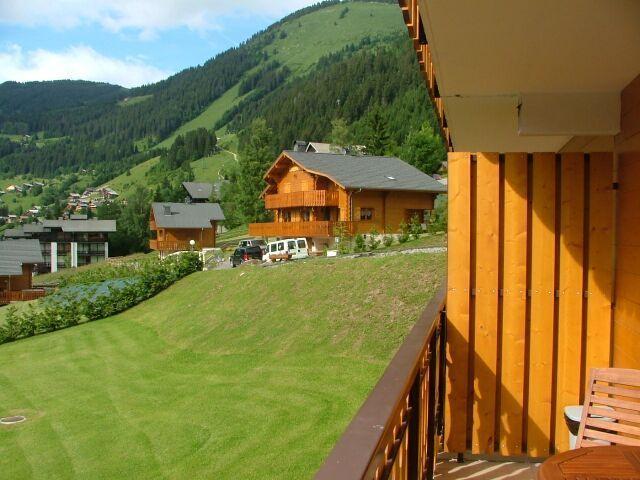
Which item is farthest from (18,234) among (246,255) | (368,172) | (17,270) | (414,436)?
(414,436)

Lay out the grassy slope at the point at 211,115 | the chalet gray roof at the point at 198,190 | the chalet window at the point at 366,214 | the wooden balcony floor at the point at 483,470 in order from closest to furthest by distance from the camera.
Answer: the wooden balcony floor at the point at 483,470
the chalet window at the point at 366,214
the chalet gray roof at the point at 198,190
the grassy slope at the point at 211,115

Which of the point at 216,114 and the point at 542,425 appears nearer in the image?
the point at 542,425

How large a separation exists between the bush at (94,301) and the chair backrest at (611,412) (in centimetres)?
2382

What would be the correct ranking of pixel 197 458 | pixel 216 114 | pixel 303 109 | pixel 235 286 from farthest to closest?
pixel 216 114 < pixel 303 109 < pixel 235 286 < pixel 197 458

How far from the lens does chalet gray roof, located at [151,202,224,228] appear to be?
59656mm

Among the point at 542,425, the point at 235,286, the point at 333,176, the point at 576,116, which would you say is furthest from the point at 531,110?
the point at 333,176

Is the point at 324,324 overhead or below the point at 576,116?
below

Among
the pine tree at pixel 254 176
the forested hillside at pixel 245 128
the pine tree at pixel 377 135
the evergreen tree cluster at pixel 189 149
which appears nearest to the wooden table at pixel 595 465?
the forested hillside at pixel 245 128

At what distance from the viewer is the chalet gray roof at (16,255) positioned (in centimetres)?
4350

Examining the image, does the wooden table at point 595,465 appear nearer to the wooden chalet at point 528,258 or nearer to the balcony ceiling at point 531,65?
the wooden chalet at point 528,258

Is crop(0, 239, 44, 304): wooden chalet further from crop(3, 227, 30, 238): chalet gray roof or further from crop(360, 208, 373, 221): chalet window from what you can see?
crop(3, 227, 30, 238): chalet gray roof

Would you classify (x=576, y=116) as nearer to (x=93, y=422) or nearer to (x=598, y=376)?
(x=598, y=376)

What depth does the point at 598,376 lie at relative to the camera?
108 inches

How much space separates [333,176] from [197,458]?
26.5m
